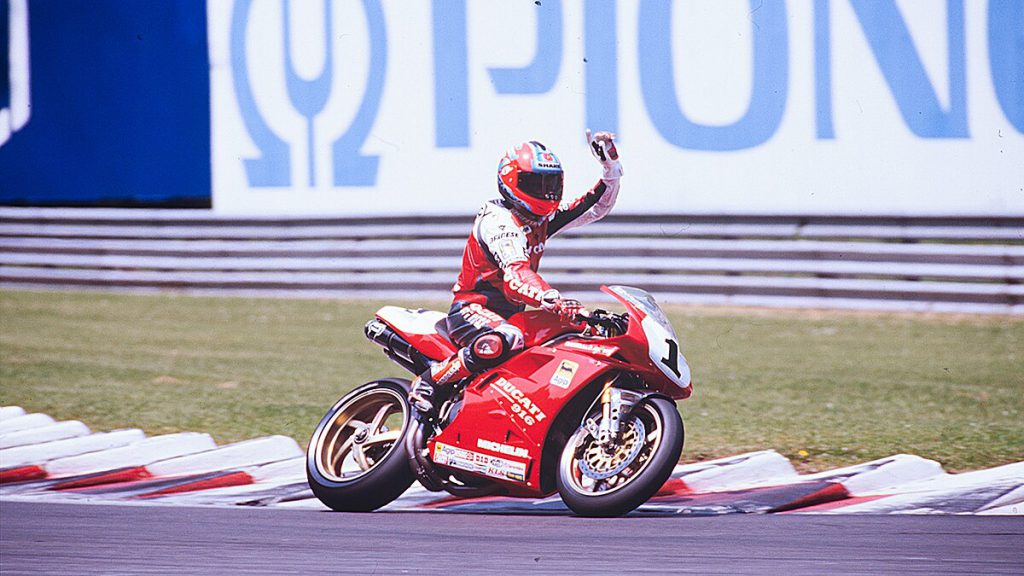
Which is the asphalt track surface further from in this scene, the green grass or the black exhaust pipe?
the green grass

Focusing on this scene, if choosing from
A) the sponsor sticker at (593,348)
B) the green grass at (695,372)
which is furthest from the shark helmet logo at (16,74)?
the sponsor sticker at (593,348)

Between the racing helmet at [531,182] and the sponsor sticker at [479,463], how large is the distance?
1119 mm

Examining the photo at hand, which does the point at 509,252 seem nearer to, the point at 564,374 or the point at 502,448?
the point at 564,374

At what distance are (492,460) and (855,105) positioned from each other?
872 centimetres

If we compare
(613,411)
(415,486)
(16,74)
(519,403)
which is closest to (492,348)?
(519,403)

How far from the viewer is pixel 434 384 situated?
20.8ft

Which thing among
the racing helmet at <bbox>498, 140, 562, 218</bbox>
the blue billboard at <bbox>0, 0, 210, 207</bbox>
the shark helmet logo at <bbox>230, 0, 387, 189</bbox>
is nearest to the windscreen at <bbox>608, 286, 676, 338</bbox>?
the racing helmet at <bbox>498, 140, 562, 218</bbox>

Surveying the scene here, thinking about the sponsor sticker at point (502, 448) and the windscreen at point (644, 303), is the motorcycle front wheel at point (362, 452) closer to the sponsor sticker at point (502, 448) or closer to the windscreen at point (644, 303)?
the sponsor sticker at point (502, 448)

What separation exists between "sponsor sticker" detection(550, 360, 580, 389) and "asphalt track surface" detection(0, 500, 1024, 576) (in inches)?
22.8

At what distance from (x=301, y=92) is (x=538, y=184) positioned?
9.51 m

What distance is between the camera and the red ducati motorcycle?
5805 mm

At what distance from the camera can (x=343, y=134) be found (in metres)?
15.2

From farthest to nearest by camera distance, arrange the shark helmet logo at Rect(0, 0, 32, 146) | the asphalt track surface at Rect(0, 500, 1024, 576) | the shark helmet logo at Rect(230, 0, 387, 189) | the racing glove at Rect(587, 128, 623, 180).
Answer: the shark helmet logo at Rect(0, 0, 32, 146), the shark helmet logo at Rect(230, 0, 387, 189), the racing glove at Rect(587, 128, 623, 180), the asphalt track surface at Rect(0, 500, 1024, 576)

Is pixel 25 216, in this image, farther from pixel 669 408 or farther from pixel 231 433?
pixel 669 408
